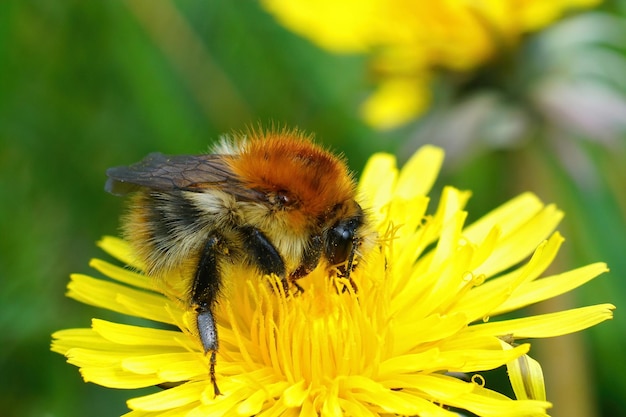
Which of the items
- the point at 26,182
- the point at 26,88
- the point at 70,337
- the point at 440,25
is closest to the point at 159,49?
the point at 26,88

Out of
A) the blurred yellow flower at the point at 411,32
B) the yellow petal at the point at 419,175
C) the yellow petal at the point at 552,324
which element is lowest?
the yellow petal at the point at 552,324

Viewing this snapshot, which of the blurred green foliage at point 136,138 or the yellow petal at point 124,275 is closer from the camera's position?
the yellow petal at point 124,275

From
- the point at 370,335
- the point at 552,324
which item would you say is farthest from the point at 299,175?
the point at 552,324

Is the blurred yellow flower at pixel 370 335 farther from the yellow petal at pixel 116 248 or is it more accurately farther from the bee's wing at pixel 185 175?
the bee's wing at pixel 185 175

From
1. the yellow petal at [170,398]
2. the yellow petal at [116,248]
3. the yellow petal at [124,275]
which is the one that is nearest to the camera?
the yellow petal at [170,398]

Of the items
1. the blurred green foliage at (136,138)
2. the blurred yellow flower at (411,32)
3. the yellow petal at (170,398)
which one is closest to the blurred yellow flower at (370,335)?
the yellow petal at (170,398)

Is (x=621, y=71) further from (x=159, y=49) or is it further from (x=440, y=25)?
(x=159, y=49)

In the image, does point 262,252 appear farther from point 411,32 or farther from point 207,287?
point 411,32

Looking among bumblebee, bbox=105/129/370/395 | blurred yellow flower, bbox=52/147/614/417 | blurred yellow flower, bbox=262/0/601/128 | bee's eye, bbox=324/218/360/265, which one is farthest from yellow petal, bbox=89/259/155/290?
blurred yellow flower, bbox=262/0/601/128
